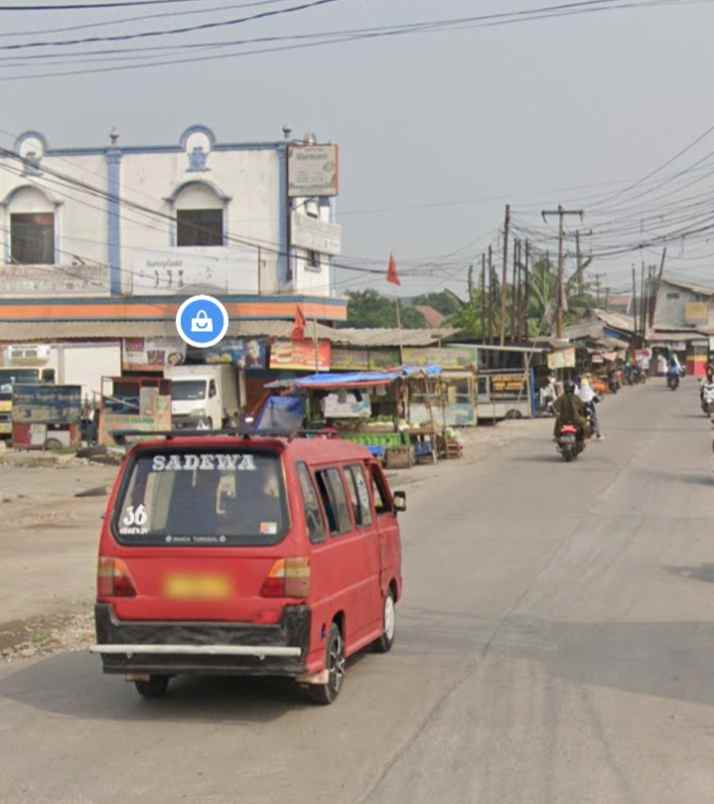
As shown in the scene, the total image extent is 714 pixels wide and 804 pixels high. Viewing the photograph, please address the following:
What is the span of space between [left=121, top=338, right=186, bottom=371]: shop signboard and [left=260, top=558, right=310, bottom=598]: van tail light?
4067cm

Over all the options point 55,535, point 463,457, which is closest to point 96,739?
point 55,535

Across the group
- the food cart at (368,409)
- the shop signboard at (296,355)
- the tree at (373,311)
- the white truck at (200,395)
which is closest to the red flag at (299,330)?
the shop signboard at (296,355)

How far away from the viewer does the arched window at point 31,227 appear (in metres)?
55.5

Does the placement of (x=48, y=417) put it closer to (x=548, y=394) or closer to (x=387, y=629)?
(x=548, y=394)

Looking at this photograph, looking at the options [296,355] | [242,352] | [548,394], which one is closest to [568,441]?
[296,355]

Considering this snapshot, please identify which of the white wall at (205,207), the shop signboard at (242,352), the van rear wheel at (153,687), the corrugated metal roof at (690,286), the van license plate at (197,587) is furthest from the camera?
the corrugated metal roof at (690,286)

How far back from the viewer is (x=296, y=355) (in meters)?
46.3

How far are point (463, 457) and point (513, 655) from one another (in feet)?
77.8

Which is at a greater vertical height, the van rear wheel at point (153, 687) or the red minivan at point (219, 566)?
the red minivan at point (219, 566)

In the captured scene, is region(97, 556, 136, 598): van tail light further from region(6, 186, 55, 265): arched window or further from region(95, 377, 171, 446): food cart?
region(6, 186, 55, 265): arched window

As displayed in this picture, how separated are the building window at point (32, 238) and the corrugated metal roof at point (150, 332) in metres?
3.76

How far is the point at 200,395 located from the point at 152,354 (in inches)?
249

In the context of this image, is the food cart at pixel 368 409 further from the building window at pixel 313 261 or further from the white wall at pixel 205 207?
the building window at pixel 313 261

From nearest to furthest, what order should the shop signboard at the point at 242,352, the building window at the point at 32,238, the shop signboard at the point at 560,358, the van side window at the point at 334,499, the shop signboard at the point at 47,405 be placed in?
the van side window at the point at 334,499 → the shop signboard at the point at 47,405 → the shop signboard at the point at 242,352 → the shop signboard at the point at 560,358 → the building window at the point at 32,238
